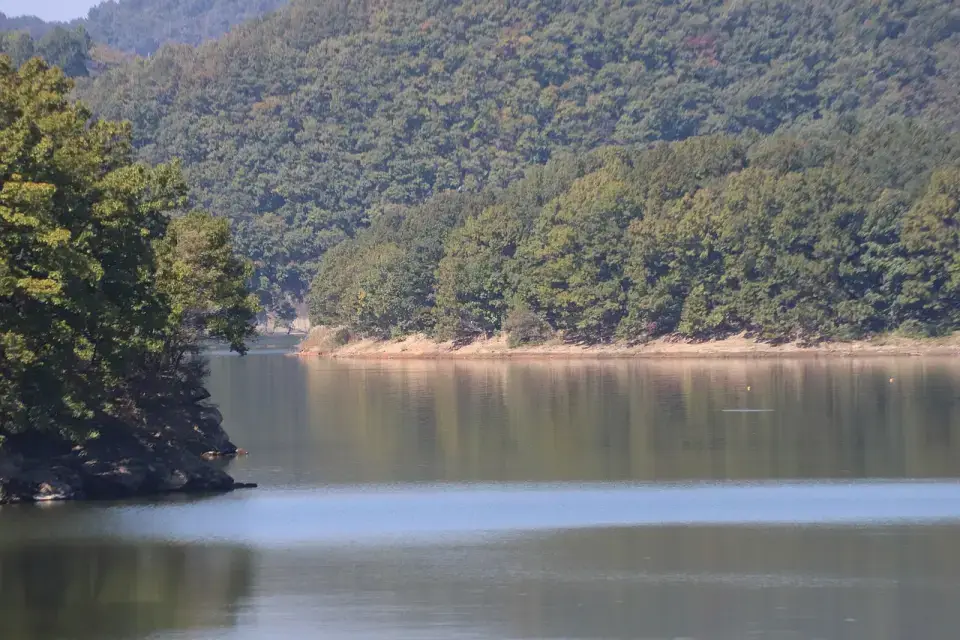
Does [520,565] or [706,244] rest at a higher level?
[706,244]

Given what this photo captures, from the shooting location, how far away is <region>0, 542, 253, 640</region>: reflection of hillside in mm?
36406

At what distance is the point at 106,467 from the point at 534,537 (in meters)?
16.6

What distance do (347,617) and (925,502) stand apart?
23395 millimetres

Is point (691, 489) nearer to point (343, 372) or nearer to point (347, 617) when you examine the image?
point (347, 617)

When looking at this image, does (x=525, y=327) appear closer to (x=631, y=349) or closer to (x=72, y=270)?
(x=631, y=349)

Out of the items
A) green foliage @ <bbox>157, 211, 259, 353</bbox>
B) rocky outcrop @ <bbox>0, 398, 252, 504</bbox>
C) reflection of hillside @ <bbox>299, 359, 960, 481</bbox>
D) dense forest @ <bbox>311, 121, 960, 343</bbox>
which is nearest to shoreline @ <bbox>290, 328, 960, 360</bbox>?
dense forest @ <bbox>311, 121, 960, 343</bbox>

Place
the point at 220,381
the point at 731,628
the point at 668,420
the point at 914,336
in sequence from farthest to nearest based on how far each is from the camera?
1. the point at 914,336
2. the point at 220,381
3. the point at 668,420
4. the point at 731,628

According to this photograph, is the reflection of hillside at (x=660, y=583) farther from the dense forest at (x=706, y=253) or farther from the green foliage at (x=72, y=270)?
the dense forest at (x=706, y=253)

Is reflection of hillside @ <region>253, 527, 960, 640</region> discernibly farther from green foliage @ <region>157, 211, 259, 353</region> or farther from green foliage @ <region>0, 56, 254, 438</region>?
green foliage @ <region>157, 211, 259, 353</region>

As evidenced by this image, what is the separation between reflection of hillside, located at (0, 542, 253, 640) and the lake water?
106 mm

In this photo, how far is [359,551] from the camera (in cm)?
4428

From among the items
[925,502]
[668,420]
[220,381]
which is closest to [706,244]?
[220,381]

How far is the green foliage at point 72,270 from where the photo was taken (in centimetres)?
4903

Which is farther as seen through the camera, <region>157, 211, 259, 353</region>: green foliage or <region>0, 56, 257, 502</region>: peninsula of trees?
<region>157, 211, 259, 353</region>: green foliage
